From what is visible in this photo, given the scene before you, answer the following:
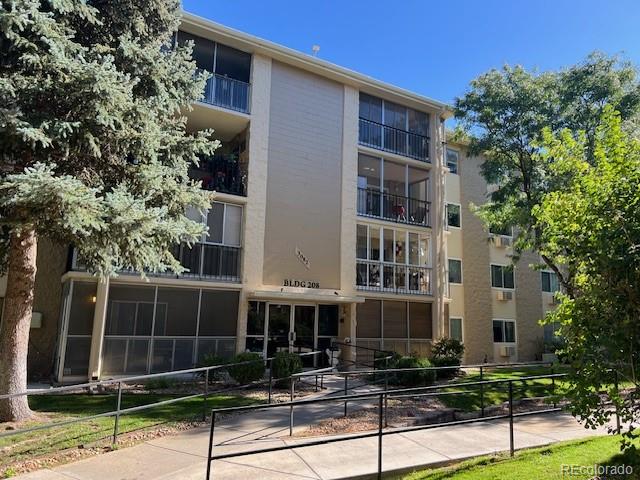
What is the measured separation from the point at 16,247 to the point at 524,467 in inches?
357

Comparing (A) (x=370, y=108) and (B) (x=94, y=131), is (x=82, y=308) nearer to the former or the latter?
(B) (x=94, y=131)

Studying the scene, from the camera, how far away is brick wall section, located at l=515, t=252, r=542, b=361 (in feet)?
78.6

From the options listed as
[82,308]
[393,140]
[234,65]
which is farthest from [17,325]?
[393,140]

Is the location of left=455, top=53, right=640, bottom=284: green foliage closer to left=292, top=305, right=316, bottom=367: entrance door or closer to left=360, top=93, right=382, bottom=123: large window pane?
left=360, top=93, right=382, bottom=123: large window pane

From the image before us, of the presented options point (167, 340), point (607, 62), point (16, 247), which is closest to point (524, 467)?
point (16, 247)

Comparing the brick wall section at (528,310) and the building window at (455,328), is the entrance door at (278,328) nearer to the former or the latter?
the building window at (455,328)

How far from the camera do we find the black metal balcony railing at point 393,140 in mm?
19359

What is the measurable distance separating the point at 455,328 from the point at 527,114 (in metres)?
9.95

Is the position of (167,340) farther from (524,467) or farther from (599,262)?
(599,262)

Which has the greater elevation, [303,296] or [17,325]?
[303,296]

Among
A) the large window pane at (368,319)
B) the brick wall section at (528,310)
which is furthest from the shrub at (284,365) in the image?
the brick wall section at (528,310)

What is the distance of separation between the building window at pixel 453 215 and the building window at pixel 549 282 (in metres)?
6.30

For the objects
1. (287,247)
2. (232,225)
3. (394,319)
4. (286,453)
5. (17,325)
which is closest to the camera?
(286,453)

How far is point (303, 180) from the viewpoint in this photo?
17203mm
